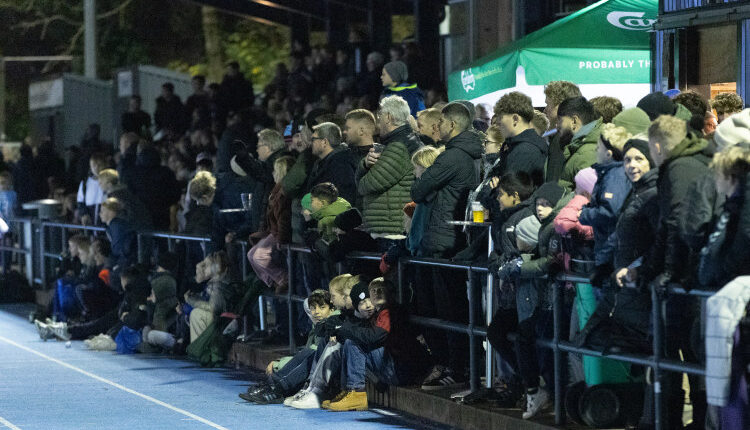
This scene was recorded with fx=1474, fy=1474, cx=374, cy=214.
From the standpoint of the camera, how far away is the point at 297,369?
12641 mm

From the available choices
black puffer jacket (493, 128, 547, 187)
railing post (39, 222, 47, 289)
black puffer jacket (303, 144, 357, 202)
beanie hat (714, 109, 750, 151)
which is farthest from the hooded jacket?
railing post (39, 222, 47, 289)

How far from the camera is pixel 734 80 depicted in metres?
13.8

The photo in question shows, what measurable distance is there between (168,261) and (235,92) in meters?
10.9

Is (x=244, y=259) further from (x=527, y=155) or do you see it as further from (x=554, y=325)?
(x=554, y=325)

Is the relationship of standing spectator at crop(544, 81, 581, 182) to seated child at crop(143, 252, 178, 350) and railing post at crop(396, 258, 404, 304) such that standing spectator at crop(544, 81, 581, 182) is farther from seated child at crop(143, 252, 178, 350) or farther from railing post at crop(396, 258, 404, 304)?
seated child at crop(143, 252, 178, 350)

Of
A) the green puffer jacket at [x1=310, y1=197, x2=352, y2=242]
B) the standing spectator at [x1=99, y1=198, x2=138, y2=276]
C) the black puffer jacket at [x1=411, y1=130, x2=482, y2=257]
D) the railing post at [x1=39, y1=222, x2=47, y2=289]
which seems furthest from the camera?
the railing post at [x1=39, y1=222, x2=47, y2=289]

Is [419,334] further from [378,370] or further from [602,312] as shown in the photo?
[602,312]

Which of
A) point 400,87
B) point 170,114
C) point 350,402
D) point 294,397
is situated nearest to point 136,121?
point 170,114

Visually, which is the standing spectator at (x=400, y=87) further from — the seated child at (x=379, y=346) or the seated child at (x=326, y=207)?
the seated child at (x=379, y=346)

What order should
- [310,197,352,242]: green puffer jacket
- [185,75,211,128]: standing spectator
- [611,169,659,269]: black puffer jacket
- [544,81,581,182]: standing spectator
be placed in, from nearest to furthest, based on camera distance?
[611,169,659,269]: black puffer jacket
[544,81,581,182]: standing spectator
[310,197,352,242]: green puffer jacket
[185,75,211,128]: standing spectator

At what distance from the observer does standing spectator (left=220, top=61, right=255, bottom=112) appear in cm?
2689

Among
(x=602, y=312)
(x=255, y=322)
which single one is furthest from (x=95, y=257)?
(x=602, y=312)

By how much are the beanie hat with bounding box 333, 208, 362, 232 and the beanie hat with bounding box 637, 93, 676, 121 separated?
3626 mm

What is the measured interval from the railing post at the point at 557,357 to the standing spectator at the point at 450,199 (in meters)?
1.83
